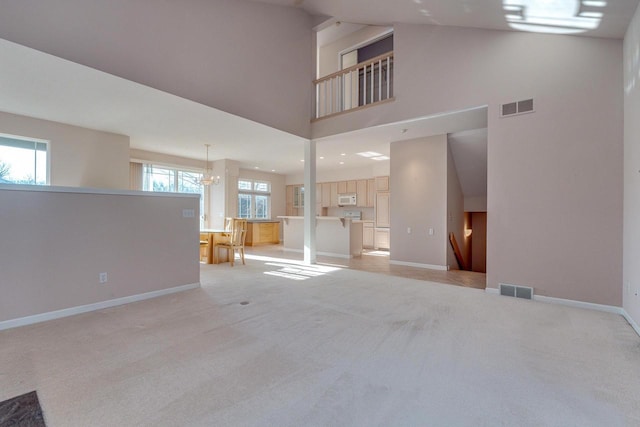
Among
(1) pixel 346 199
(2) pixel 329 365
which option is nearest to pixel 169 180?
(1) pixel 346 199

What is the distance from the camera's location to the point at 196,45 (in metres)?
4.05

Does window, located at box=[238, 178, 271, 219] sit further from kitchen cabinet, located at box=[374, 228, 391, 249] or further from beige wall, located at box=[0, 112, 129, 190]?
kitchen cabinet, located at box=[374, 228, 391, 249]

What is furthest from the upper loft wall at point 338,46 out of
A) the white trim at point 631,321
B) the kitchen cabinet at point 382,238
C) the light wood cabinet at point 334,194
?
the white trim at point 631,321

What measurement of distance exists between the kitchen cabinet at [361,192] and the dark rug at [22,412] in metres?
8.47

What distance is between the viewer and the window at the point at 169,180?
7.54m

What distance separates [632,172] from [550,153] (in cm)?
80

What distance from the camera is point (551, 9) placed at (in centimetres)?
302

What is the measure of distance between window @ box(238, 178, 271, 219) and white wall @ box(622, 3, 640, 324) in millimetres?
9305

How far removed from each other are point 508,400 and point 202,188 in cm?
887

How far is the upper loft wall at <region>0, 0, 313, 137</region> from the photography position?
9.77ft

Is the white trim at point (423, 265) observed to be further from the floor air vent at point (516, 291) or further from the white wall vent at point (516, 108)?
the white wall vent at point (516, 108)

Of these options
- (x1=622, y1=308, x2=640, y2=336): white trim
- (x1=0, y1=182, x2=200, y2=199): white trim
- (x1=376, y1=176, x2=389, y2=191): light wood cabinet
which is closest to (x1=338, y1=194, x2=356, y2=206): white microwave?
(x1=376, y1=176, x2=389, y2=191): light wood cabinet

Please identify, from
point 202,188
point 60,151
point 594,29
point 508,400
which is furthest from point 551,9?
point 202,188

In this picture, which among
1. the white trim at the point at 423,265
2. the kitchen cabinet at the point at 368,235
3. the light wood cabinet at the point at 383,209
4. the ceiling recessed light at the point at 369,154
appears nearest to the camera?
the white trim at the point at 423,265
